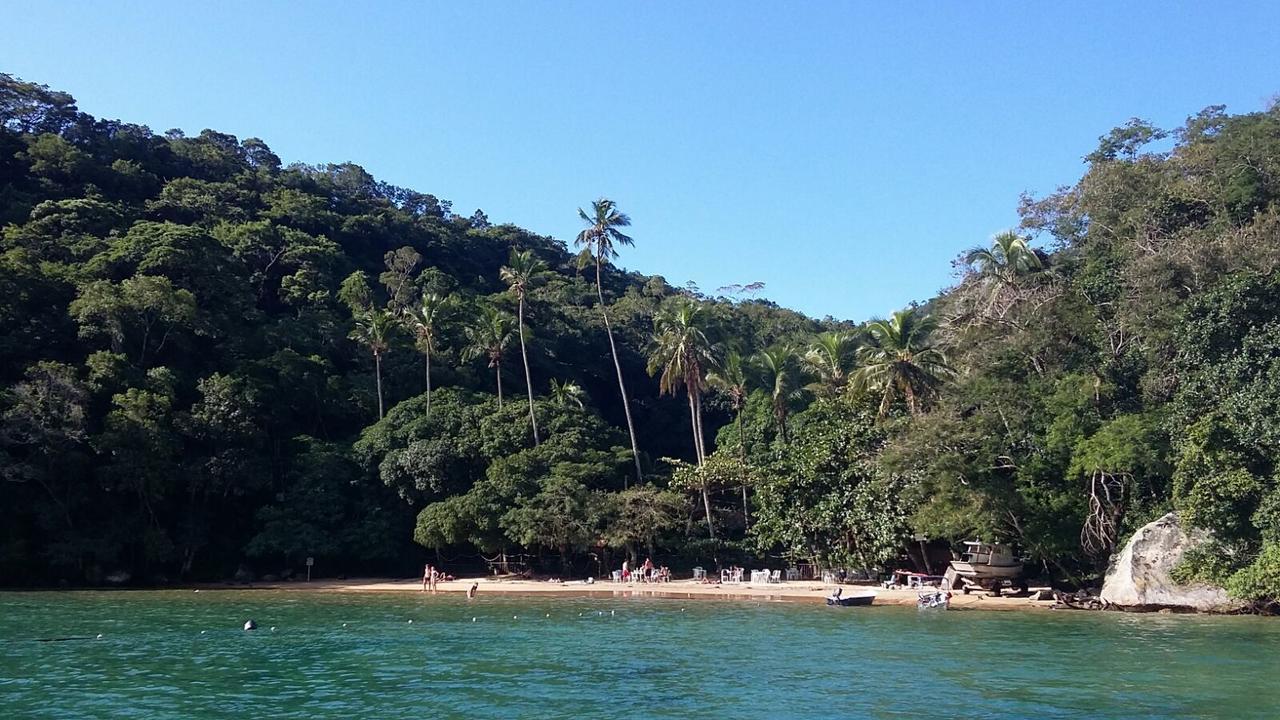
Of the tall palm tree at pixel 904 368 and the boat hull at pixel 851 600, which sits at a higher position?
the tall palm tree at pixel 904 368

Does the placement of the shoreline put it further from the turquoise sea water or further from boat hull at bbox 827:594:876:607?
the turquoise sea water

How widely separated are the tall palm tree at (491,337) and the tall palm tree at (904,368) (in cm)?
1976

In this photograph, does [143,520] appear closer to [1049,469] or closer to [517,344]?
[517,344]

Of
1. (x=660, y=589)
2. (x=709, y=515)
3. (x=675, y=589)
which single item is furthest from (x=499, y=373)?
(x=675, y=589)

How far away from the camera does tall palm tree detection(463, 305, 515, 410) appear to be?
52.9 meters

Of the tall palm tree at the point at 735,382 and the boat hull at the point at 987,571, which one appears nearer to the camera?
the boat hull at the point at 987,571

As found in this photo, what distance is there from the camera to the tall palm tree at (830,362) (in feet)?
155

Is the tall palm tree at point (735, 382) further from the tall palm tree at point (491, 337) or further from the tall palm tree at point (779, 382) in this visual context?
the tall palm tree at point (491, 337)

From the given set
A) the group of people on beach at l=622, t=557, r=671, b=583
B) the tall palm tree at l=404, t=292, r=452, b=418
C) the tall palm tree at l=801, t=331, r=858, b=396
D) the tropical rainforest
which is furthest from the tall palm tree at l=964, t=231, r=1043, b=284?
the tall palm tree at l=404, t=292, r=452, b=418

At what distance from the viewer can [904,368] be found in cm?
4003

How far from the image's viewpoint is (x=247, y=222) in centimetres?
6656

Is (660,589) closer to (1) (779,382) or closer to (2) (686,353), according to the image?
(1) (779,382)

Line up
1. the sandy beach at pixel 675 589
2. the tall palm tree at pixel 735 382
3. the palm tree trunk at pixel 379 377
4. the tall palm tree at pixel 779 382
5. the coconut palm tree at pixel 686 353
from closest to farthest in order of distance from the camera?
the sandy beach at pixel 675 589, the tall palm tree at pixel 779 382, the coconut palm tree at pixel 686 353, the tall palm tree at pixel 735 382, the palm tree trunk at pixel 379 377

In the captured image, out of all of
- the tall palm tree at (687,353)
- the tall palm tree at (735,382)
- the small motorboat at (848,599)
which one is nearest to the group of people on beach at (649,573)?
the tall palm tree at (687,353)
